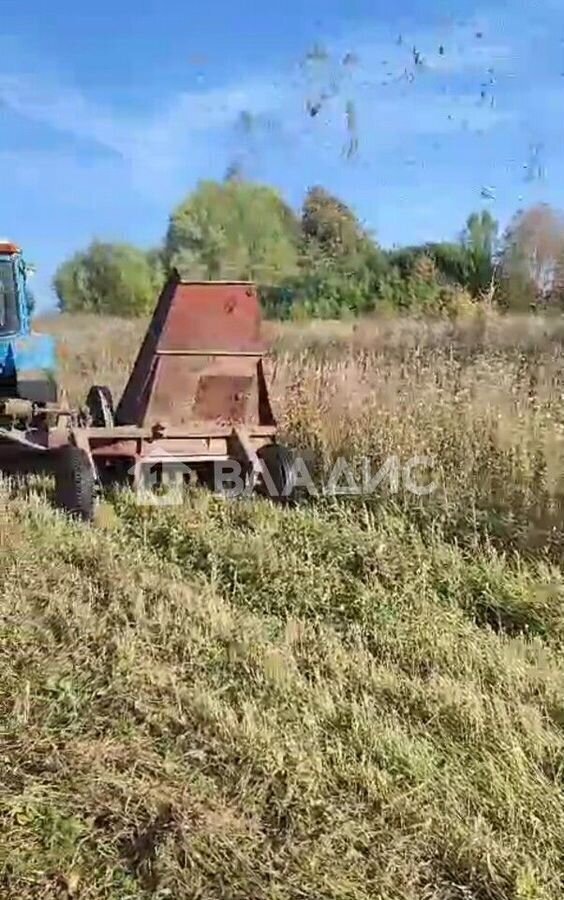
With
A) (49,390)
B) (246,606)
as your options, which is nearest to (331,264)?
(49,390)

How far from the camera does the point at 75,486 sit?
6.53 meters

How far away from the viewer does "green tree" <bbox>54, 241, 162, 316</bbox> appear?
2578 cm

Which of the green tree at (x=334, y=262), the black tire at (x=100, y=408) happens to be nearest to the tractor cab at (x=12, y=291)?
the black tire at (x=100, y=408)

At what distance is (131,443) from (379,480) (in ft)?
6.48

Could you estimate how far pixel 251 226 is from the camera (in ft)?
69.9

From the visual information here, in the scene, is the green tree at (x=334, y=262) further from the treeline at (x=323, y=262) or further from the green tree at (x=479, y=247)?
the green tree at (x=479, y=247)

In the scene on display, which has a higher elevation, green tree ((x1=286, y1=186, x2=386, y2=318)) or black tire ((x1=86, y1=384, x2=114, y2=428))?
green tree ((x1=286, y1=186, x2=386, y2=318))

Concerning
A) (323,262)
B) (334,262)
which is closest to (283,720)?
(323,262)

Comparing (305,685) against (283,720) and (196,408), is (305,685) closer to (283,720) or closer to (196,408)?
(283,720)

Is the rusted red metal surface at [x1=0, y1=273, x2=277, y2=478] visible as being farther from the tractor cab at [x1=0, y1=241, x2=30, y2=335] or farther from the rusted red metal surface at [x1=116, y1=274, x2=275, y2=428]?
the tractor cab at [x1=0, y1=241, x2=30, y2=335]

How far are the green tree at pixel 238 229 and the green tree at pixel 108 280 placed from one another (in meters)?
1.56

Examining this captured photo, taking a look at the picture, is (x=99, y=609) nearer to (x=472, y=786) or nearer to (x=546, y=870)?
(x=472, y=786)

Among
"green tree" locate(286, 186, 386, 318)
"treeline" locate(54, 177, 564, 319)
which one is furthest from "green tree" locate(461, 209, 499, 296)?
"green tree" locate(286, 186, 386, 318)

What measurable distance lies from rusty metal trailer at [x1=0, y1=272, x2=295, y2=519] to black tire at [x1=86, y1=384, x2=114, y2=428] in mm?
680
